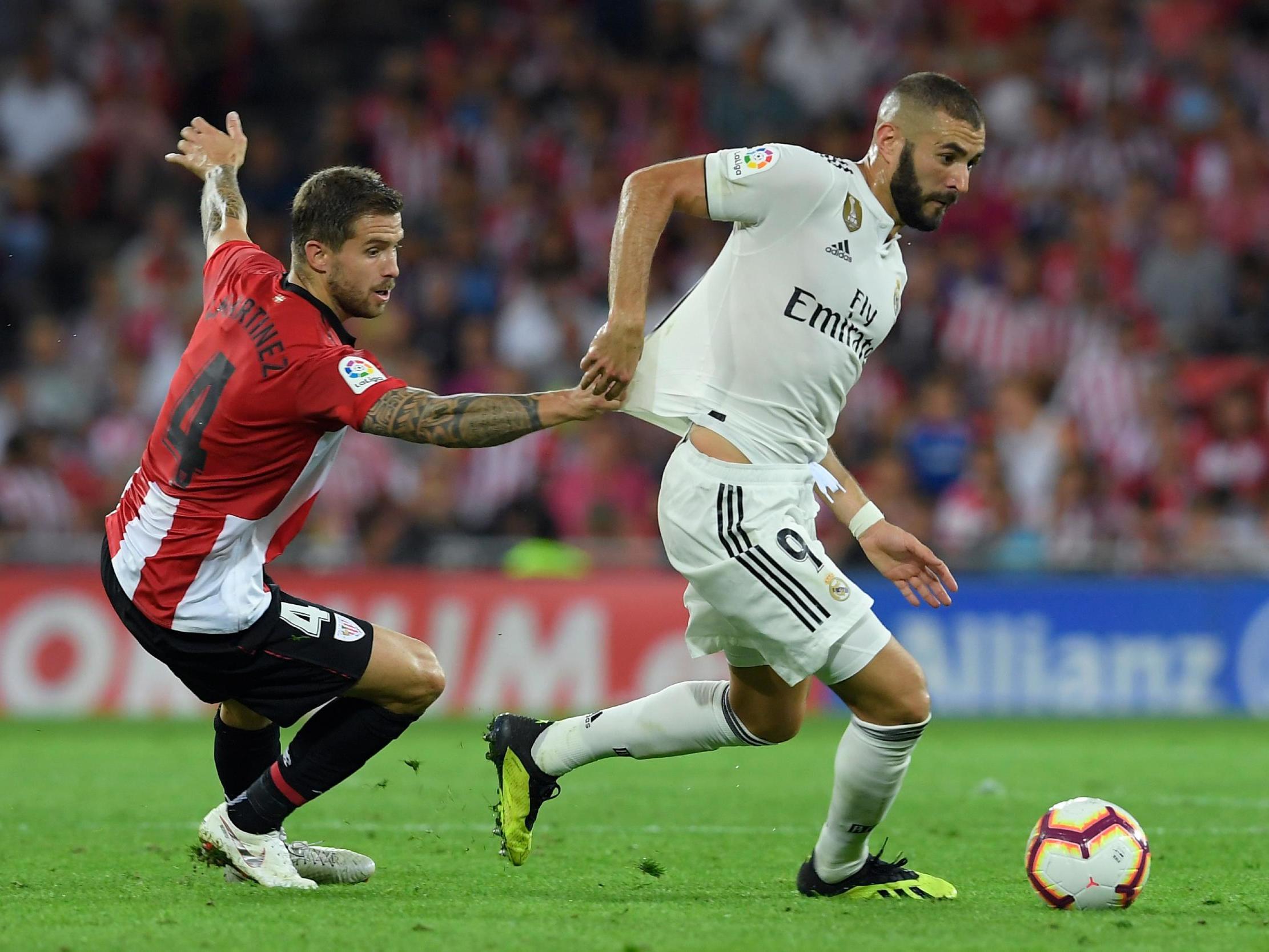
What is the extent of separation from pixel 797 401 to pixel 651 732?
1256 mm

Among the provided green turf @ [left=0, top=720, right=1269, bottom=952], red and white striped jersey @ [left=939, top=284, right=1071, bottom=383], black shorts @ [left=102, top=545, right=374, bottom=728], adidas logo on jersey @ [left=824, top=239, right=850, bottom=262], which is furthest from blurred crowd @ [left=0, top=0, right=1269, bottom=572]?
adidas logo on jersey @ [left=824, top=239, right=850, bottom=262]

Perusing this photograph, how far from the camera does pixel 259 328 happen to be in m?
5.59

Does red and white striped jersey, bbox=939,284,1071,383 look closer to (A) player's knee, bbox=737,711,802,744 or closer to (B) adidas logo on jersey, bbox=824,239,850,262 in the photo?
(A) player's knee, bbox=737,711,802,744

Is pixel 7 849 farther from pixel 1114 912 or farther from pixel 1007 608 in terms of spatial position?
pixel 1007 608

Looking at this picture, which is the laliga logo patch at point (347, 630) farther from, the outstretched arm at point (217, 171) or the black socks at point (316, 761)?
the outstretched arm at point (217, 171)

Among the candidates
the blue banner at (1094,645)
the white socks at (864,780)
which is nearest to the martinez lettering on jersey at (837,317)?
the white socks at (864,780)

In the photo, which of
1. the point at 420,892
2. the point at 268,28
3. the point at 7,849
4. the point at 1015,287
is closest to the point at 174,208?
the point at 268,28

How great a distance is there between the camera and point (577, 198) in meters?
17.1

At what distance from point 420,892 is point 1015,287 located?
1147cm

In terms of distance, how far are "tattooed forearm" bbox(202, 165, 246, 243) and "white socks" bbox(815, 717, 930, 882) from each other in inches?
113

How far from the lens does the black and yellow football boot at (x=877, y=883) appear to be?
5.75 m

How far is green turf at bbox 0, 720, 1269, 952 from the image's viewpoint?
4.89m

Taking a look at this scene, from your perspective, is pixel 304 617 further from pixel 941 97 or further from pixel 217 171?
pixel 941 97

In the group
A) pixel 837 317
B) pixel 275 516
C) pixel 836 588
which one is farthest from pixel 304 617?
pixel 837 317
